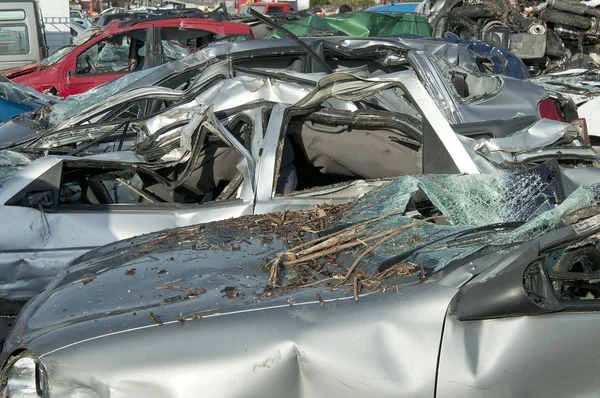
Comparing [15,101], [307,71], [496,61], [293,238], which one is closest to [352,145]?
[293,238]

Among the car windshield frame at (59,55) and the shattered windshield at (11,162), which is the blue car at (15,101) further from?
the shattered windshield at (11,162)

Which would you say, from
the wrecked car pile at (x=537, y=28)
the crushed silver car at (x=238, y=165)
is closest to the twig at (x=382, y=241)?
the crushed silver car at (x=238, y=165)

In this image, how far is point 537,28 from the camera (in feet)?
37.4

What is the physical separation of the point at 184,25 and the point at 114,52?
1.13 metres

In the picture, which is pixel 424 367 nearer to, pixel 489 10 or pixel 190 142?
pixel 190 142

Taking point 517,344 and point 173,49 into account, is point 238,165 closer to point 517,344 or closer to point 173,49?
point 517,344

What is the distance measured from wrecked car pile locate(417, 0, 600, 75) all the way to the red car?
12.4ft

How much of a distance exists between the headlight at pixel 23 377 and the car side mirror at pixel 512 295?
132 centimetres

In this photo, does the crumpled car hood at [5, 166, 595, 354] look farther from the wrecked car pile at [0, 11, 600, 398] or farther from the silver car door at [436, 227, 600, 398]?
the silver car door at [436, 227, 600, 398]

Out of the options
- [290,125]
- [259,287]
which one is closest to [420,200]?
[259,287]

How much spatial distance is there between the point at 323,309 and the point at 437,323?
1.14 ft

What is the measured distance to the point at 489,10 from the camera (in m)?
12.0

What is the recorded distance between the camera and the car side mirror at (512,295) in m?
2.12

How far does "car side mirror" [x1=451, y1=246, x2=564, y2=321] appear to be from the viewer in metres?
2.12
